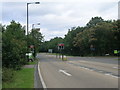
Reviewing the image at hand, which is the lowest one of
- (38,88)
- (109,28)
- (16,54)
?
(38,88)

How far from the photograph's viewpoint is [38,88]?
12.0 m

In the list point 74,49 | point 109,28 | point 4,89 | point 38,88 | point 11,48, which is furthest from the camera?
point 74,49

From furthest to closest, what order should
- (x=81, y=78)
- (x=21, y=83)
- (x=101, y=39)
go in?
(x=101, y=39), (x=81, y=78), (x=21, y=83)

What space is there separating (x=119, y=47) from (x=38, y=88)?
71.6 meters

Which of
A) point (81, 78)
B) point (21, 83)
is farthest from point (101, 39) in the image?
point (21, 83)

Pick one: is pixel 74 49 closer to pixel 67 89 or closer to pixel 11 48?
pixel 11 48

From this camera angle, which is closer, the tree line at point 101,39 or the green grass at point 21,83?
the green grass at point 21,83

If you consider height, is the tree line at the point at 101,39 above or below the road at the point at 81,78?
above

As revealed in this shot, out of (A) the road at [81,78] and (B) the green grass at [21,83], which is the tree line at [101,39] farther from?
(B) the green grass at [21,83]

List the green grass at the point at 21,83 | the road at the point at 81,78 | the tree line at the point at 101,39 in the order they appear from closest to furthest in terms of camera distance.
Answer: the green grass at the point at 21,83
the road at the point at 81,78
the tree line at the point at 101,39

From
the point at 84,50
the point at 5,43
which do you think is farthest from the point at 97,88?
the point at 84,50

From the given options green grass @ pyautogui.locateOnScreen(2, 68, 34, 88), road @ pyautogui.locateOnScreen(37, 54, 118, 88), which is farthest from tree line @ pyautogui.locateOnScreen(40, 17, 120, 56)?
green grass @ pyautogui.locateOnScreen(2, 68, 34, 88)

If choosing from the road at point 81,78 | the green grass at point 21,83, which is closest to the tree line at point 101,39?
the road at point 81,78

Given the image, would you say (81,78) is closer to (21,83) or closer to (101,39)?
(21,83)
